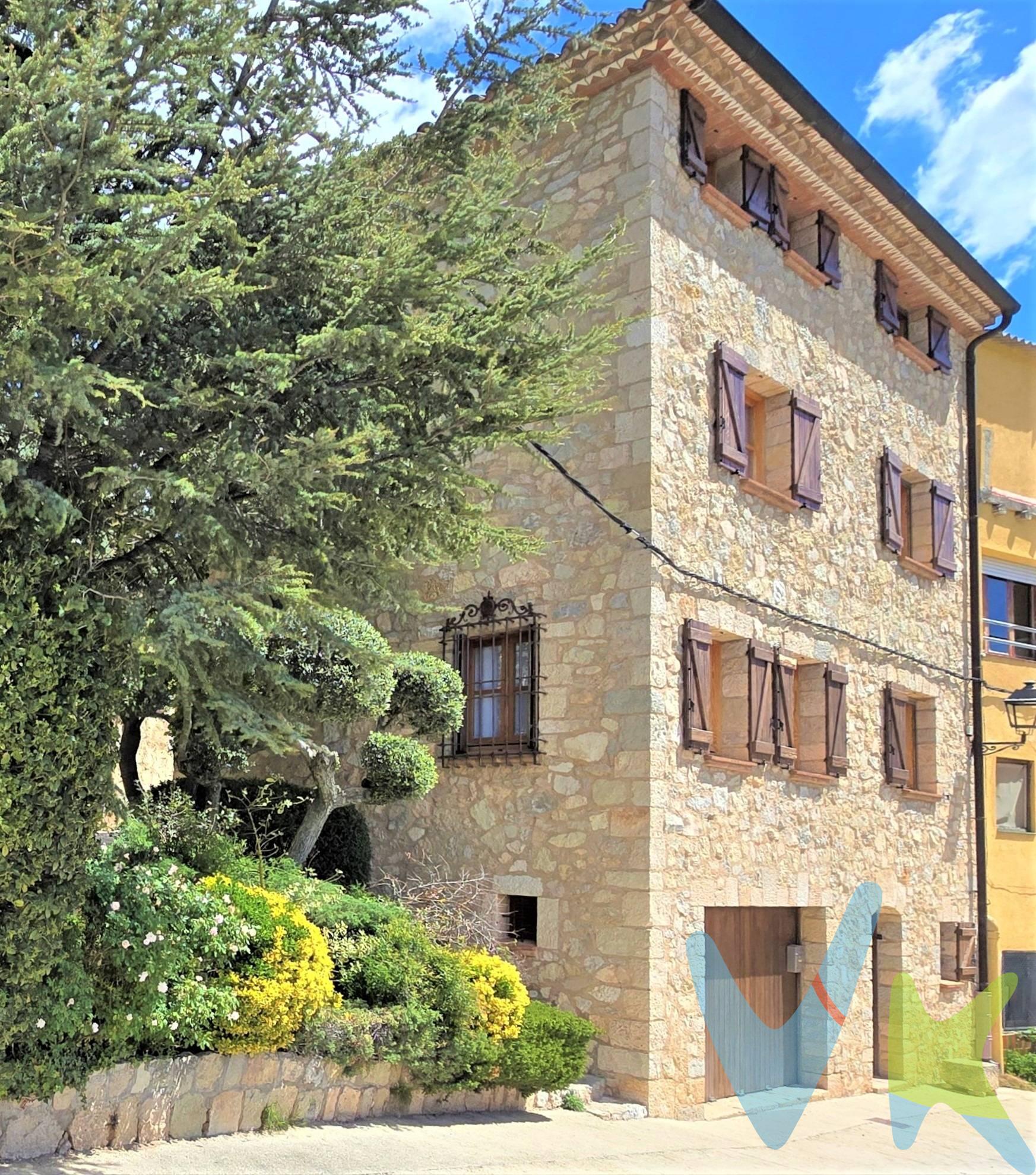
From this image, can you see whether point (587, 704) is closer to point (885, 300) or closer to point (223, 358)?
point (223, 358)

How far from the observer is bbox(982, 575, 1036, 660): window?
16906mm

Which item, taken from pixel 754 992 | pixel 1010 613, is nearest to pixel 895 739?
pixel 754 992

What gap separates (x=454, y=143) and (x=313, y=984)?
5015mm

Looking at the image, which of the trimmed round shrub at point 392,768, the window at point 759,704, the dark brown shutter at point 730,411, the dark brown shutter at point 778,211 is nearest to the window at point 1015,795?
the window at point 759,704

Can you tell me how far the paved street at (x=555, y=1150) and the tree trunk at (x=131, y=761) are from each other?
2.77m

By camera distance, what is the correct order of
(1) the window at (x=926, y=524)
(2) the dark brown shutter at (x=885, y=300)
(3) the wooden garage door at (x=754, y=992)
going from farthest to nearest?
(1) the window at (x=926, y=524)
(2) the dark brown shutter at (x=885, y=300)
(3) the wooden garage door at (x=754, y=992)

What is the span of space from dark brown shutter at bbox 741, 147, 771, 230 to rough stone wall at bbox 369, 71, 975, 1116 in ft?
0.78

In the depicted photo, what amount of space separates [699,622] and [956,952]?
6.29 meters

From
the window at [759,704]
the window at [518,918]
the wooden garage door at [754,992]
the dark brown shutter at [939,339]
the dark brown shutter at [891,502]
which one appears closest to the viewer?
the window at [759,704]

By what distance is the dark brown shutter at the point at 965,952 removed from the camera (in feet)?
46.8

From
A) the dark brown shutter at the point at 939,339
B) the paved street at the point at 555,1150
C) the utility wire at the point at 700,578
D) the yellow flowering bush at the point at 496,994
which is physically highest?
the dark brown shutter at the point at 939,339

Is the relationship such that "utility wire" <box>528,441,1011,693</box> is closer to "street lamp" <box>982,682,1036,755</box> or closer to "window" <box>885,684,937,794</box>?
"window" <box>885,684,937,794</box>

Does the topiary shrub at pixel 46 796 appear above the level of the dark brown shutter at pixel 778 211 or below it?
below

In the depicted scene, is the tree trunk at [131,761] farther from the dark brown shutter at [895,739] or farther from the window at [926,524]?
the window at [926,524]
